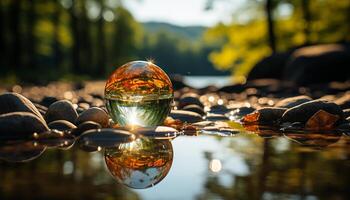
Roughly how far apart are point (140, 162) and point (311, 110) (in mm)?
3497

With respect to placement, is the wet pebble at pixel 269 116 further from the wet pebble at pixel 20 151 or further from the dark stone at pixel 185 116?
the wet pebble at pixel 20 151

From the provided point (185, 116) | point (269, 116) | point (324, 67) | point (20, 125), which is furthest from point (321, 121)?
point (324, 67)

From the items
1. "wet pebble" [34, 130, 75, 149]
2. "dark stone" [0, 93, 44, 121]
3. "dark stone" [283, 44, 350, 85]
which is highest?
"dark stone" [283, 44, 350, 85]

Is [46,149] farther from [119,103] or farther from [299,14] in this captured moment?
[299,14]

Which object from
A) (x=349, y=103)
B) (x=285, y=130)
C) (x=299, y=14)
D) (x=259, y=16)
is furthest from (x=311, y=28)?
(x=285, y=130)

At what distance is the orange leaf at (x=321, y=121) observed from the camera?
582 centimetres

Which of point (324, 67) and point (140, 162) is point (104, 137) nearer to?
point (140, 162)

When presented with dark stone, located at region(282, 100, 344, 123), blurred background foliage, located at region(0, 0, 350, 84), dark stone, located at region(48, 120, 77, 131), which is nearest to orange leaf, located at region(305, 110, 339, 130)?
dark stone, located at region(282, 100, 344, 123)

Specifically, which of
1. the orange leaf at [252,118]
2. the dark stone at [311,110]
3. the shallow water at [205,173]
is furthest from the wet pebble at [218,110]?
the shallow water at [205,173]

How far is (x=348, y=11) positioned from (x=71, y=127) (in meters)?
30.7

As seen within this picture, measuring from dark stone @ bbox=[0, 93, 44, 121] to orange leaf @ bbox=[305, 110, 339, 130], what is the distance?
327 cm

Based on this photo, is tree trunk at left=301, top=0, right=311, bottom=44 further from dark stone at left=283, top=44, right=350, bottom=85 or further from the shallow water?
the shallow water

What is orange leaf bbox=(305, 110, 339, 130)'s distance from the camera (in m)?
5.82

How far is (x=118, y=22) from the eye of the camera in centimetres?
5950
